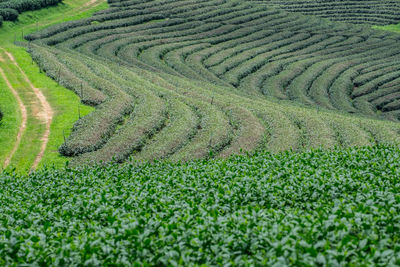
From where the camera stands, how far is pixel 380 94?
251 ft

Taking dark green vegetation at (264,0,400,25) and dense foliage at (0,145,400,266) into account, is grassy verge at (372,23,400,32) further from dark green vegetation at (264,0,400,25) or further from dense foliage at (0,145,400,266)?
dense foliage at (0,145,400,266)

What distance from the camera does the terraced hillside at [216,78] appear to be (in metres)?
37.4

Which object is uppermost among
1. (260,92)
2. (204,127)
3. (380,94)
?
(204,127)

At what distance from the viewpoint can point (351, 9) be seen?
125 m

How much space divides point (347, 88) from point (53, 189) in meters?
64.6

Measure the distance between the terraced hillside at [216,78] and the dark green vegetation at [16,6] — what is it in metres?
6.95

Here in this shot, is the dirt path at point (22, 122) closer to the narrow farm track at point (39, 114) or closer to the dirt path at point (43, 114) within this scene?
the narrow farm track at point (39, 114)

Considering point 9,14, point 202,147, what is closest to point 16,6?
point 9,14

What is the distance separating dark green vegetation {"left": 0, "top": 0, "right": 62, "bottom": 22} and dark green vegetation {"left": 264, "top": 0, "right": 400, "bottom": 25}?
63637 mm

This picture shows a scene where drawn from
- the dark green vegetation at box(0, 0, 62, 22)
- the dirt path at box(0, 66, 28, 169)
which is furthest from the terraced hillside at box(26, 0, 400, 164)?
the dark green vegetation at box(0, 0, 62, 22)

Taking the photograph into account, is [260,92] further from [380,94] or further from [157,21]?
[157,21]

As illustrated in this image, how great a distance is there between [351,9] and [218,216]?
122481mm

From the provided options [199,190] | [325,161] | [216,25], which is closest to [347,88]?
[216,25]

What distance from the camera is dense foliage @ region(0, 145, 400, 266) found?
13086 millimetres
